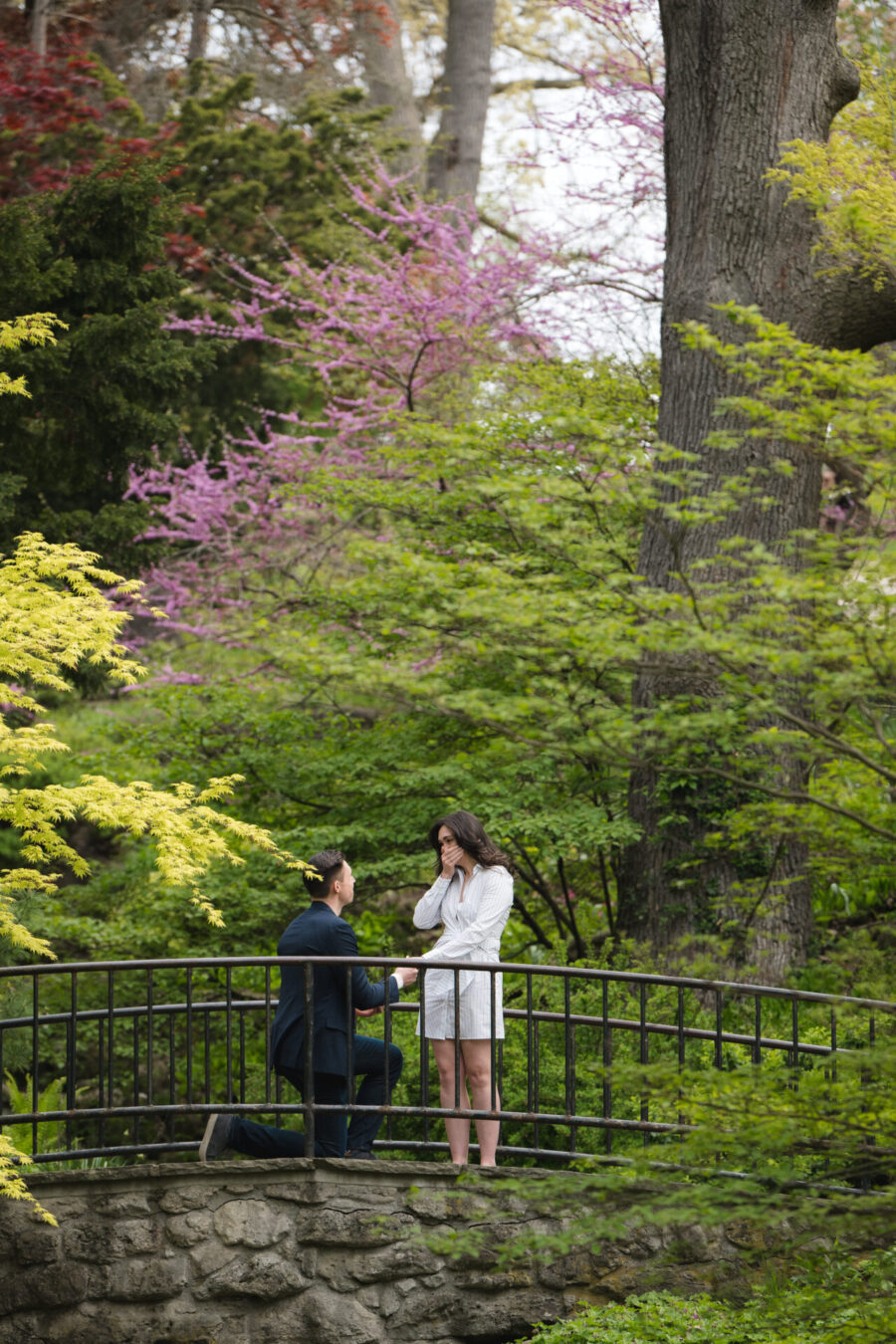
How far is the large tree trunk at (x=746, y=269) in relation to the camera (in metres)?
8.69

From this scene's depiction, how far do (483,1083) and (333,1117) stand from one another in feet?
2.33

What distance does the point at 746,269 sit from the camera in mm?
8773

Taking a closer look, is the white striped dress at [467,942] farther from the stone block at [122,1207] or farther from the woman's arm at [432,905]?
the stone block at [122,1207]

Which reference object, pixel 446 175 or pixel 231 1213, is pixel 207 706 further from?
pixel 446 175

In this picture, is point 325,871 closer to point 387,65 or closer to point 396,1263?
point 396,1263

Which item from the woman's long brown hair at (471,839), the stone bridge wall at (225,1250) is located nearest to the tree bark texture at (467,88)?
the woman's long brown hair at (471,839)

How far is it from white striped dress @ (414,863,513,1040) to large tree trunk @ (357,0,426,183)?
50.4 ft

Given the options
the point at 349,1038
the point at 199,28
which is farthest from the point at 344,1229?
the point at 199,28

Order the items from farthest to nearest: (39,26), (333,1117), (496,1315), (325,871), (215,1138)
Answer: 1. (39,26)
2. (496,1315)
3. (333,1117)
4. (215,1138)
5. (325,871)

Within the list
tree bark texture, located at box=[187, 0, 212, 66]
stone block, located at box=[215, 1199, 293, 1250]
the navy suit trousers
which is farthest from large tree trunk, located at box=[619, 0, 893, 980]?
tree bark texture, located at box=[187, 0, 212, 66]

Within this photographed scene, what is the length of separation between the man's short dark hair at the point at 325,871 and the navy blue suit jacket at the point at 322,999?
0.13m

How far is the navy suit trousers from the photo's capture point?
19.7 ft

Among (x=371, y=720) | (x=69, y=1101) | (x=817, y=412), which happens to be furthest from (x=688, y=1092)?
(x=371, y=720)

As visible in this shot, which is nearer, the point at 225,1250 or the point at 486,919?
the point at 225,1250
